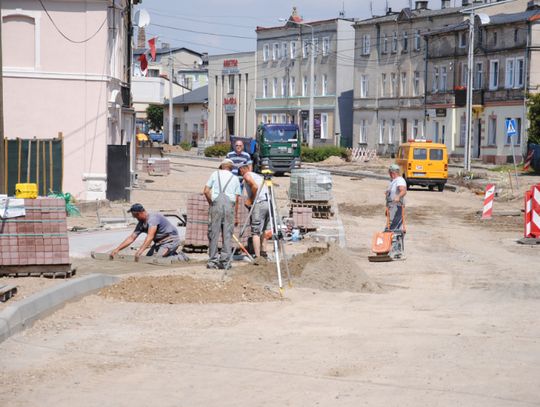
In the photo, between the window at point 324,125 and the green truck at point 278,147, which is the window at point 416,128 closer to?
the window at point 324,125

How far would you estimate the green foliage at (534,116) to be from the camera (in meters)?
49.0

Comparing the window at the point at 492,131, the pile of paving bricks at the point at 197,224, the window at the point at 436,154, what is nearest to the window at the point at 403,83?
the window at the point at 492,131

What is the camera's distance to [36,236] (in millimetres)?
13633

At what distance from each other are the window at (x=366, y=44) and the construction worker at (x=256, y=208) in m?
63.6

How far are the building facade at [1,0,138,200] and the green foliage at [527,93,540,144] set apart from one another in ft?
88.5

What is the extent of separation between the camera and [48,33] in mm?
28062

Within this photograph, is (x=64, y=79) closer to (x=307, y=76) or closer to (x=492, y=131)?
(x=492, y=131)

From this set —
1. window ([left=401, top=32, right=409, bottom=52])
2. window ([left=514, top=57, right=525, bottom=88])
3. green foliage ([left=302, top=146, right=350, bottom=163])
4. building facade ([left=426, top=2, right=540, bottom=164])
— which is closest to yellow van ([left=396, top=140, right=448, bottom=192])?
building facade ([left=426, top=2, right=540, bottom=164])

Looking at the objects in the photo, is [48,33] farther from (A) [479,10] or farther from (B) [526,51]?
(A) [479,10]

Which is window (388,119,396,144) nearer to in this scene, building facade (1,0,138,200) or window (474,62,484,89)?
window (474,62,484,89)

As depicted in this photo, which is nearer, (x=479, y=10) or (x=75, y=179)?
(x=75, y=179)

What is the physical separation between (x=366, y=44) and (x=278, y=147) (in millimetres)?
33021

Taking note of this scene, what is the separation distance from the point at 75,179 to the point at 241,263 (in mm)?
13729

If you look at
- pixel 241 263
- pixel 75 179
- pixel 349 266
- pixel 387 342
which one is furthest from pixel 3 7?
pixel 387 342
